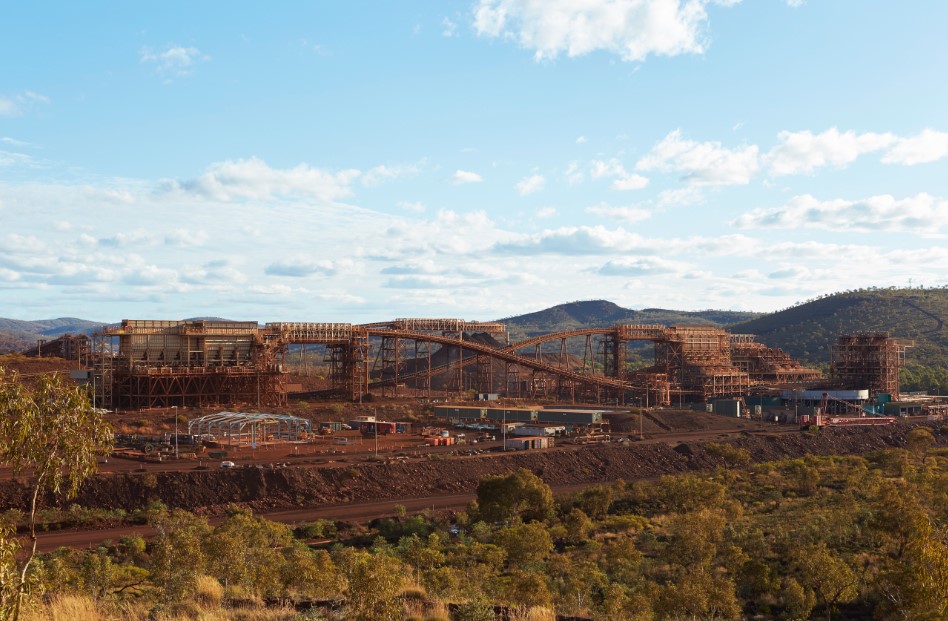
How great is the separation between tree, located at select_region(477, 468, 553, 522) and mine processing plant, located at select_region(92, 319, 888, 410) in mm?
39085

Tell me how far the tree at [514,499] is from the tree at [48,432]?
129 ft

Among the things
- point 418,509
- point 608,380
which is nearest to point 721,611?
point 418,509

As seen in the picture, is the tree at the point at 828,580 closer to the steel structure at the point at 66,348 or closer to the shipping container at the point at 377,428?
the shipping container at the point at 377,428

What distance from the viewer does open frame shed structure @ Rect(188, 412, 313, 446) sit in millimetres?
71688

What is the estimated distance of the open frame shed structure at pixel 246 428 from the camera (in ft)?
235

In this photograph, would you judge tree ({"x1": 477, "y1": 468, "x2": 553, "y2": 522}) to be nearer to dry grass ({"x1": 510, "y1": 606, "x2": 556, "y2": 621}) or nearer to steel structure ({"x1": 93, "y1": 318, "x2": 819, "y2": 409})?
dry grass ({"x1": 510, "y1": 606, "x2": 556, "y2": 621})

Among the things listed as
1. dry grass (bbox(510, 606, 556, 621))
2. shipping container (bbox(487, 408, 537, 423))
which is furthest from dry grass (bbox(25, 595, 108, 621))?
shipping container (bbox(487, 408, 537, 423))

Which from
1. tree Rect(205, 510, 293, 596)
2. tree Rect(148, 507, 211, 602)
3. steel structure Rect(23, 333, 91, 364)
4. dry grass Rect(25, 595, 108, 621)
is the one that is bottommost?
tree Rect(205, 510, 293, 596)

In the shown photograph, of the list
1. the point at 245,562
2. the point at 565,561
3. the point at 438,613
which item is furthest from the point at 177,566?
the point at 565,561

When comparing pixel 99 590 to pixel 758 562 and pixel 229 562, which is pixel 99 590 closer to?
pixel 229 562

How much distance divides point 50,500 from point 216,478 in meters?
10.3

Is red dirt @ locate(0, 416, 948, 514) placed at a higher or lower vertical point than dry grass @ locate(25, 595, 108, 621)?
lower

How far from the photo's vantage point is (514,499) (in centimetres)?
5084

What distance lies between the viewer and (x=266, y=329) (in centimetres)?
9494
